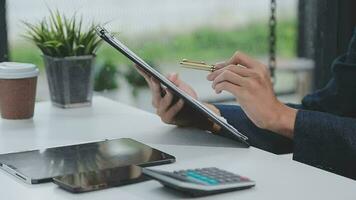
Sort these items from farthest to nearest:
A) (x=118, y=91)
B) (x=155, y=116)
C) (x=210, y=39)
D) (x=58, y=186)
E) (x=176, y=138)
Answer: (x=210, y=39), (x=118, y=91), (x=155, y=116), (x=176, y=138), (x=58, y=186)

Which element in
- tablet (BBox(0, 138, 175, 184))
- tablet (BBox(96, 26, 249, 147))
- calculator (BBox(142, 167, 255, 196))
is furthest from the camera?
tablet (BBox(96, 26, 249, 147))

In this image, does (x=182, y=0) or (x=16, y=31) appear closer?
(x=16, y=31)

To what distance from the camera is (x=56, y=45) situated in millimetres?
1768

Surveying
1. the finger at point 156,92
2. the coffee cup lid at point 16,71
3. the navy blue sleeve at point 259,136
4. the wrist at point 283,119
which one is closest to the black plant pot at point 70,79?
the coffee cup lid at point 16,71

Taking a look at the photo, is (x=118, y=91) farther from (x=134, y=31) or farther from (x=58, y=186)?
(x=58, y=186)

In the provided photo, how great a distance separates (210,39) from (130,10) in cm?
45

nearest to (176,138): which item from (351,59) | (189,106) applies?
(189,106)

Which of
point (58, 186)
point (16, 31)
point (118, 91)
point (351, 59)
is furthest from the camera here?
point (118, 91)

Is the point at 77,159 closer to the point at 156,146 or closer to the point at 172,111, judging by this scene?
the point at 156,146

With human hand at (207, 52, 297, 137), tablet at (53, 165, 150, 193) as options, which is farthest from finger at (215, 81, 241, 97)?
tablet at (53, 165, 150, 193)

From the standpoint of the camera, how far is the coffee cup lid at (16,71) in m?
1.62

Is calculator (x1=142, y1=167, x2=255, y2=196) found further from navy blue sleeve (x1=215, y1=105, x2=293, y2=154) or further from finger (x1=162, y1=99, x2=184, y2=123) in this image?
navy blue sleeve (x1=215, y1=105, x2=293, y2=154)

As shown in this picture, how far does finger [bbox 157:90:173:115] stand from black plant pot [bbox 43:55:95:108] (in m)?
0.30

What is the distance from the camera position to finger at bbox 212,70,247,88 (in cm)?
Result: 142
